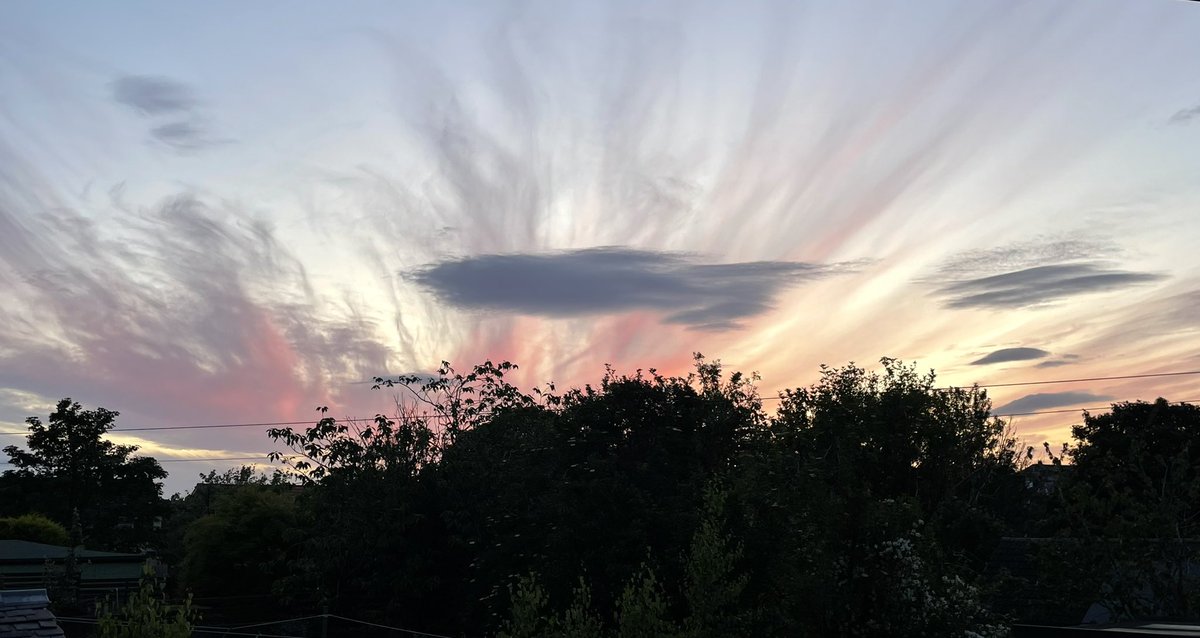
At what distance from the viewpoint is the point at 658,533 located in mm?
30438

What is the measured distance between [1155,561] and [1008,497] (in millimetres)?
37624

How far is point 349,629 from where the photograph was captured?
35.0 m

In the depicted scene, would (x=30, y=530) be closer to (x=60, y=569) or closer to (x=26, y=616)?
(x=60, y=569)

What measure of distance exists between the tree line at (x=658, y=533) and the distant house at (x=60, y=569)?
2.72 metres

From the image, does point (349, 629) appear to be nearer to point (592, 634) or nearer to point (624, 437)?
point (624, 437)

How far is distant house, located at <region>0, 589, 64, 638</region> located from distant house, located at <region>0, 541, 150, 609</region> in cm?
2732

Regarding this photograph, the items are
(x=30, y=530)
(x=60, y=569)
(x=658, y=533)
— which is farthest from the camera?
(x=30, y=530)

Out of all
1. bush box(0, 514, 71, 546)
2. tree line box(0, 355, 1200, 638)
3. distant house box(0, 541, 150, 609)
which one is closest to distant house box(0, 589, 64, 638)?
tree line box(0, 355, 1200, 638)

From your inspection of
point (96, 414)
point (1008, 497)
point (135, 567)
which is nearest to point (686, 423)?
point (135, 567)

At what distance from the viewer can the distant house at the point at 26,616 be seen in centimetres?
1703

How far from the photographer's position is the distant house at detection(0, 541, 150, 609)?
43.9m

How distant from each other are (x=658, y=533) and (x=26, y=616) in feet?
57.4

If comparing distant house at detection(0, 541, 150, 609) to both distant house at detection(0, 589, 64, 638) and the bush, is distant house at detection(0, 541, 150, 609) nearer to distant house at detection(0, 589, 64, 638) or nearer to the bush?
the bush

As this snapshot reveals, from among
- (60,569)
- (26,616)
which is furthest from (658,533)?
(60,569)
